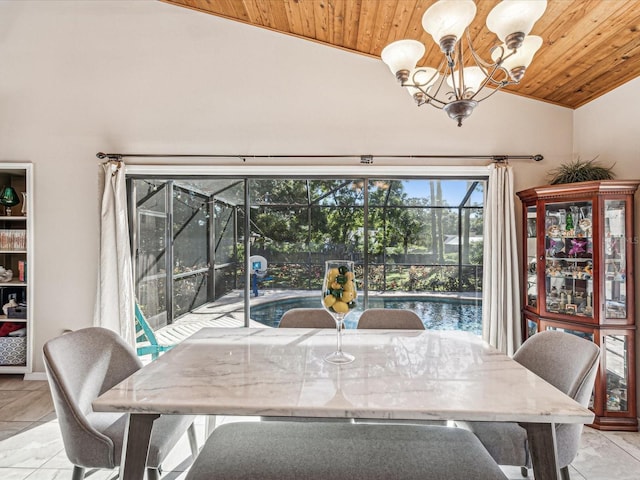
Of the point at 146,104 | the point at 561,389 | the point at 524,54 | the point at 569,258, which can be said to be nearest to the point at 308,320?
the point at 561,389

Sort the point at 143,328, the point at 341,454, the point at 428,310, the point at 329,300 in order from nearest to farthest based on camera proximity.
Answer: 1. the point at 341,454
2. the point at 329,300
3. the point at 143,328
4. the point at 428,310

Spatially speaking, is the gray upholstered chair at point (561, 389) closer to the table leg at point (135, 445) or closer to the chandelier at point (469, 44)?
the chandelier at point (469, 44)

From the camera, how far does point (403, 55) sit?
1.71 metres

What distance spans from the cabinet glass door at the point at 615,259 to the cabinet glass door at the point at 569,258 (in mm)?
92

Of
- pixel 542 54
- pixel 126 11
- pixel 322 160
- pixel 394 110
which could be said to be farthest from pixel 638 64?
pixel 126 11

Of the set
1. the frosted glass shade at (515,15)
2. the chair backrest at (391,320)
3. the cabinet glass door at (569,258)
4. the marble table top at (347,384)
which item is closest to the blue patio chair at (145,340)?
the marble table top at (347,384)

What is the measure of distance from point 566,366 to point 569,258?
1532mm

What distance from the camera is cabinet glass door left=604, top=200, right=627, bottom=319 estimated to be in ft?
8.73

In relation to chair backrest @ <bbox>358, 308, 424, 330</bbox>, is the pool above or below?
below

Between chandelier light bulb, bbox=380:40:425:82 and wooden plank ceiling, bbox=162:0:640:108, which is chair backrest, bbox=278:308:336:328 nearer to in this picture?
chandelier light bulb, bbox=380:40:425:82

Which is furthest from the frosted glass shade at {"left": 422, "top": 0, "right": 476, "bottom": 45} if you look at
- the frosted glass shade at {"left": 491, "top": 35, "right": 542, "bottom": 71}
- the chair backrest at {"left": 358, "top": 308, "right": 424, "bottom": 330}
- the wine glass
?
the chair backrest at {"left": 358, "top": 308, "right": 424, "bottom": 330}

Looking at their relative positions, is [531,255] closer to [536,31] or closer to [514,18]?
[536,31]

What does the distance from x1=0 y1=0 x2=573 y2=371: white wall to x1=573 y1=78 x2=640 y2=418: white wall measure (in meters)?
0.26

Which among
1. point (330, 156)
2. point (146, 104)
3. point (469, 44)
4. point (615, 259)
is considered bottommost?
point (615, 259)
